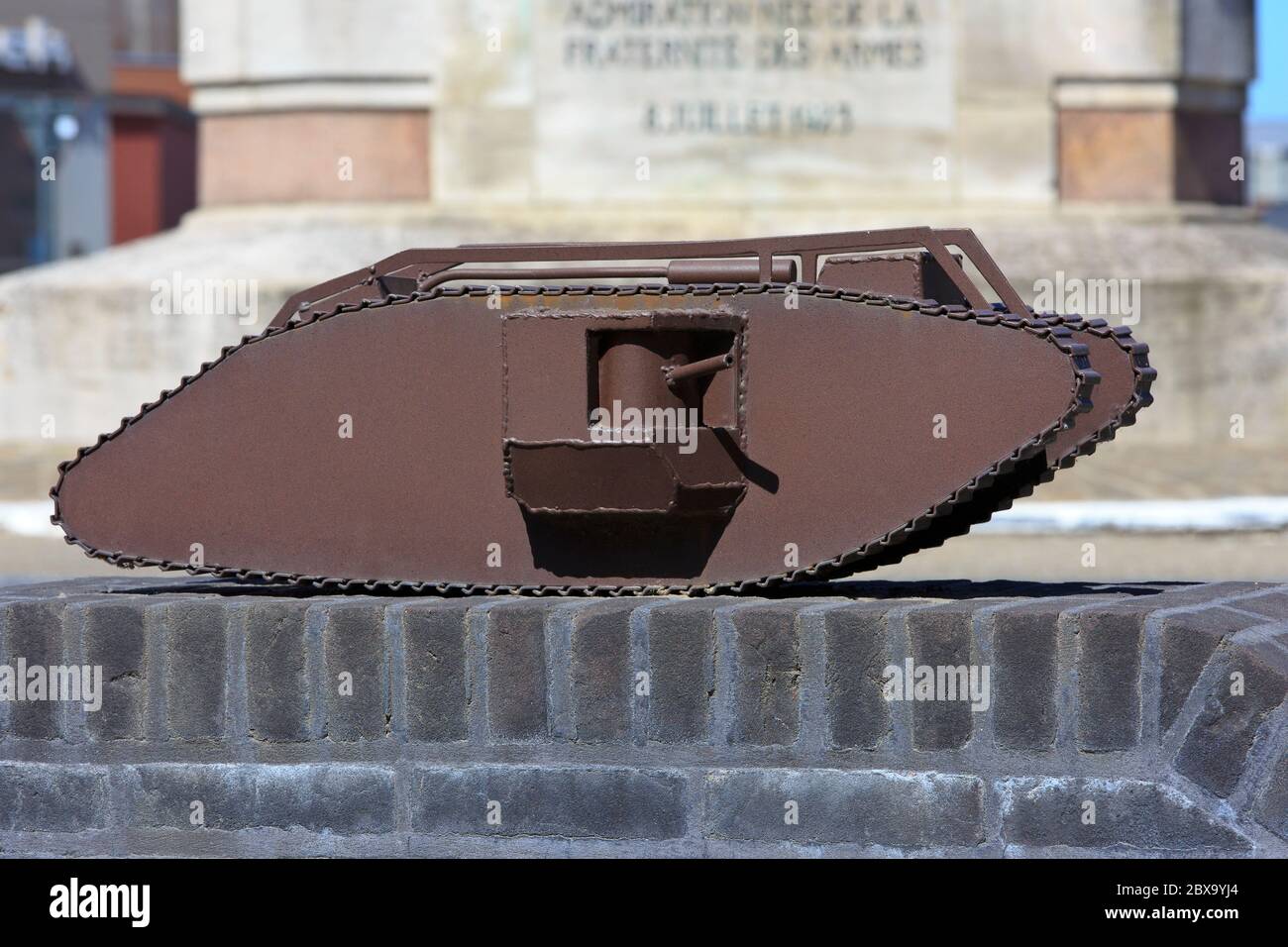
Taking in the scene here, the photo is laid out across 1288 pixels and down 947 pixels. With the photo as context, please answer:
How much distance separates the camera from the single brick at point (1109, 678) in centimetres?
464

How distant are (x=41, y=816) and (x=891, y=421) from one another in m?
2.44

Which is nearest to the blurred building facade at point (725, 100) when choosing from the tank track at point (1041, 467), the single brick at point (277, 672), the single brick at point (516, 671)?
the tank track at point (1041, 467)

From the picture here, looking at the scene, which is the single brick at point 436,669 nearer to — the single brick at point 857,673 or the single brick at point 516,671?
the single brick at point 516,671

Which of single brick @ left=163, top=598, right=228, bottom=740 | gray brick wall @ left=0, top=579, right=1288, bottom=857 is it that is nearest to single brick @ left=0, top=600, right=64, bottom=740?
gray brick wall @ left=0, top=579, right=1288, bottom=857

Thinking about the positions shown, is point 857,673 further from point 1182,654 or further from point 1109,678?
point 1182,654

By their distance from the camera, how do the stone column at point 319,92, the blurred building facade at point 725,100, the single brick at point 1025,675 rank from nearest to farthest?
1. the single brick at point 1025,675
2. the blurred building facade at point 725,100
3. the stone column at point 319,92

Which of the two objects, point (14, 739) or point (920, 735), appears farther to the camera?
point (14, 739)

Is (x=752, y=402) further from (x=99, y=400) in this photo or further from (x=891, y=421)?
(x=99, y=400)

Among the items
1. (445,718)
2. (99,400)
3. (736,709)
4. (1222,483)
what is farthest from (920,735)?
(99,400)

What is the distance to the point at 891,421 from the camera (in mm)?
5148

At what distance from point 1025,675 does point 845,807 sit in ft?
1.78

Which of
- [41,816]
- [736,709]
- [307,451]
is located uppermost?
[307,451]

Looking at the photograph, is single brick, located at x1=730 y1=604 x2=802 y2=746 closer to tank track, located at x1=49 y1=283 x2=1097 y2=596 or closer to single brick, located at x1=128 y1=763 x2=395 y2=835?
tank track, located at x1=49 y1=283 x2=1097 y2=596

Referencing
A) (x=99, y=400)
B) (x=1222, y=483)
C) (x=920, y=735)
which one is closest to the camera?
(x=920, y=735)
